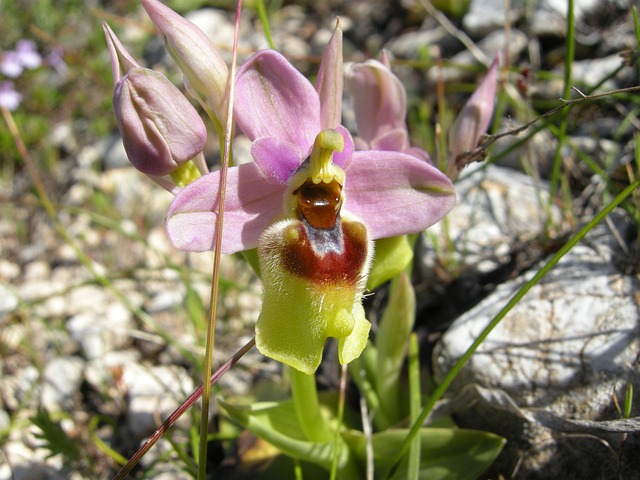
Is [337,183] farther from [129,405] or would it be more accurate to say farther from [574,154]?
[574,154]

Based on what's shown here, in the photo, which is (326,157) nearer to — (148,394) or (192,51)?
(192,51)

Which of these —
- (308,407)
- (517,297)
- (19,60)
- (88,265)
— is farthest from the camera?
(19,60)

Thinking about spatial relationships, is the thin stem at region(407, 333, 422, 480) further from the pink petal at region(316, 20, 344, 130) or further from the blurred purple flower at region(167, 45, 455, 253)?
the pink petal at region(316, 20, 344, 130)

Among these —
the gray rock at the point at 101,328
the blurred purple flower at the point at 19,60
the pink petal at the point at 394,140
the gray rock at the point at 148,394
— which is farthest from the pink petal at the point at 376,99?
the blurred purple flower at the point at 19,60

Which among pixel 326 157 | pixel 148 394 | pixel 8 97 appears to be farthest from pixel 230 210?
pixel 8 97

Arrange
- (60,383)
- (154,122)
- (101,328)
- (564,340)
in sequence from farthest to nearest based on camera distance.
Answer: (101,328)
(60,383)
(564,340)
(154,122)

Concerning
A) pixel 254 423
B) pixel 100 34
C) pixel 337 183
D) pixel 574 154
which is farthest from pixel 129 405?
pixel 100 34
